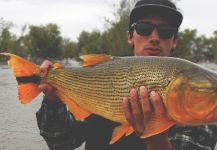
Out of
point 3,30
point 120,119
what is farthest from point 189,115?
point 3,30

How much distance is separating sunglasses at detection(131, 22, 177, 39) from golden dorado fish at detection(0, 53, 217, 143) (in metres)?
0.94

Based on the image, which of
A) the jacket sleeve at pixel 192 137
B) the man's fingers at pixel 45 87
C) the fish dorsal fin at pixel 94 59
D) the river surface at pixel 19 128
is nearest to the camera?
the fish dorsal fin at pixel 94 59

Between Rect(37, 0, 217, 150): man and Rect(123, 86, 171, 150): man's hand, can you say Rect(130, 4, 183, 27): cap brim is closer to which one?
Rect(37, 0, 217, 150): man

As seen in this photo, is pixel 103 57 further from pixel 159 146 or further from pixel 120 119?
pixel 159 146

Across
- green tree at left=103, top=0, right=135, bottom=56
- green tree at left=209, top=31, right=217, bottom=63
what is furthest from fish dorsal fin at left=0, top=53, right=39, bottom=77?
green tree at left=209, top=31, right=217, bottom=63

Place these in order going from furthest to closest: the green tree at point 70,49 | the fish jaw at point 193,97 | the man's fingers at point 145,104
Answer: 1. the green tree at point 70,49
2. the man's fingers at point 145,104
3. the fish jaw at point 193,97

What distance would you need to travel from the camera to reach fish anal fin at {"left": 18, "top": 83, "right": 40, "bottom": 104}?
3.27 meters

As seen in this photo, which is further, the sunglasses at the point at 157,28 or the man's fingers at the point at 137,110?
the sunglasses at the point at 157,28

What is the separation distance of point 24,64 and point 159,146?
1123mm

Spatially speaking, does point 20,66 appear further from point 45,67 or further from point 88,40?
point 88,40

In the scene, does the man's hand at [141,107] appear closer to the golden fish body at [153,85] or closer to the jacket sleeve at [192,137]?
the golden fish body at [153,85]

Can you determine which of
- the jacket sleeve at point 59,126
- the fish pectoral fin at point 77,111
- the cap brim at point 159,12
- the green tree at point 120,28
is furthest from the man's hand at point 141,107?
the green tree at point 120,28

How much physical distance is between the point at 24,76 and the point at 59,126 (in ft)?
2.62

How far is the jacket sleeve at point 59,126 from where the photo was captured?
152 inches
